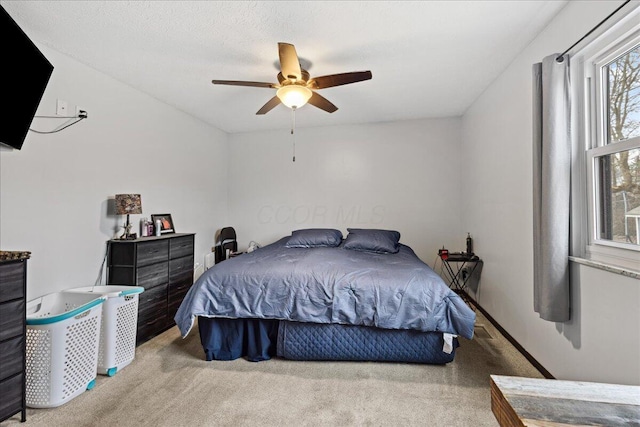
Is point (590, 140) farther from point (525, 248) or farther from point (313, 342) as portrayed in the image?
point (313, 342)

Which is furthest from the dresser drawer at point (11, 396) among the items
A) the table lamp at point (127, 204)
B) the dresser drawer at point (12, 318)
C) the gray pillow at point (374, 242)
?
the gray pillow at point (374, 242)

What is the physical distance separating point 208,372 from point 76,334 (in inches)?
35.0

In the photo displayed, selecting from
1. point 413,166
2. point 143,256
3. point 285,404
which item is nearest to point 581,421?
point 285,404

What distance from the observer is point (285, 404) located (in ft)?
5.91

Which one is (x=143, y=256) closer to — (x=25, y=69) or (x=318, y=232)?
(x=25, y=69)

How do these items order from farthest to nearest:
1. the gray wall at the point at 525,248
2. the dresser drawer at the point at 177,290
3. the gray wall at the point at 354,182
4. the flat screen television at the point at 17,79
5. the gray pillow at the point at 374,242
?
the gray wall at the point at 354,182 < the gray pillow at the point at 374,242 < the dresser drawer at the point at 177,290 < the flat screen television at the point at 17,79 < the gray wall at the point at 525,248

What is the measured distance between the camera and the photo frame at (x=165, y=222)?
3217 millimetres

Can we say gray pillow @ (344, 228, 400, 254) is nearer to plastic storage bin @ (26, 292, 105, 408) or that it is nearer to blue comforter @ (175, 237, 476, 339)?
blue comforter @ (175, 237, 476, 339)

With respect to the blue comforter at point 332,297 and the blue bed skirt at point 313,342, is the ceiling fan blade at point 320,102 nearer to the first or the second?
the blue comforter at point 332,297

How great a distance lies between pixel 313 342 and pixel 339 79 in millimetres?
2094

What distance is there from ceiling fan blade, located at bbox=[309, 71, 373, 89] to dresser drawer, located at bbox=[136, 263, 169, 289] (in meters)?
2.21

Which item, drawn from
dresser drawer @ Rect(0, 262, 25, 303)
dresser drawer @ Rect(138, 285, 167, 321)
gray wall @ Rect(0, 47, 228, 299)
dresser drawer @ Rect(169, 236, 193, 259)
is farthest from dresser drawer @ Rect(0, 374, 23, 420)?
dresser drawer @ Rect(169, 236, 193, 259)

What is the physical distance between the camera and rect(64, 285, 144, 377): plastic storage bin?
210 cm

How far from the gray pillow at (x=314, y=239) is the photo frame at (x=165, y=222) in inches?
54.8
